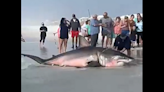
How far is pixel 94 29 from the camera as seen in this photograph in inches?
112

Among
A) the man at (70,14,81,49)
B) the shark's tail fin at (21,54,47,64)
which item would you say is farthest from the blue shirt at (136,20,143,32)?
the shark's tail fin at (21,54,47,64)

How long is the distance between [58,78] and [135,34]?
44.2 inches

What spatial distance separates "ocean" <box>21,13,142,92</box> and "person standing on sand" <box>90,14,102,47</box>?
313 mm

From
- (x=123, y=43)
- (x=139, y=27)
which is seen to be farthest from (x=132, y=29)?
(x=123, y=43)

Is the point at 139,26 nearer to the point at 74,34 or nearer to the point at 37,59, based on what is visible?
the point at 74,34

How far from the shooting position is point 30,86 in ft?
9.07

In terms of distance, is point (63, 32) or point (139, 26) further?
point (63, 32)

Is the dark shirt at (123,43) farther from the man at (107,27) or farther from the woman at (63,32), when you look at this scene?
the woman at (63,32)

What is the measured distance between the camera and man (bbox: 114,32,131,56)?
2.79m

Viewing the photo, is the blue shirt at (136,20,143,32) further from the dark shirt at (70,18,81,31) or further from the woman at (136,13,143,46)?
the dark shirt at (70,18,81,31)

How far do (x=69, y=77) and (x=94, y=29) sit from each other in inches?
27.7

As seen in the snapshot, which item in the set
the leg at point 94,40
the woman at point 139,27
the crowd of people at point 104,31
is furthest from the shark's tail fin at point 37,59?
the woman at point 139,27
